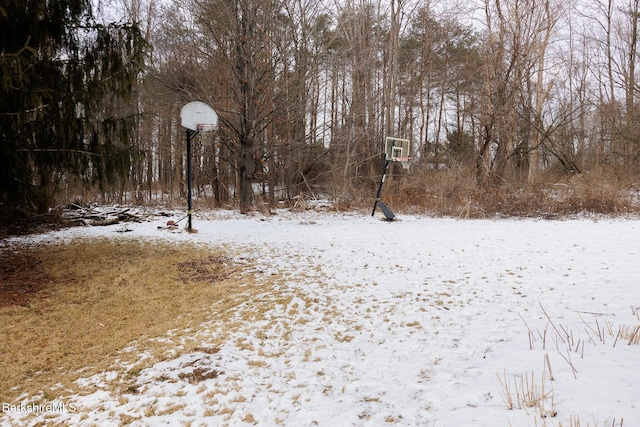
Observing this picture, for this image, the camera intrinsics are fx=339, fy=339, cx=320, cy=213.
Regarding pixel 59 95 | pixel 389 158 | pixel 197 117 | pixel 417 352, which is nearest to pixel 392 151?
pixel 389 158

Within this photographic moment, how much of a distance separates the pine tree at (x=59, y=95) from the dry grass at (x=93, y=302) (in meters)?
1.34

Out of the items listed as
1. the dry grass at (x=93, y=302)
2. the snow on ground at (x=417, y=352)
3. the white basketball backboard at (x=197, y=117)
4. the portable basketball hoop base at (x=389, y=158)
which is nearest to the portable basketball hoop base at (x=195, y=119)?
the white basketball backboard at (x=197, y=117)

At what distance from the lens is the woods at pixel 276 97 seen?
528cm

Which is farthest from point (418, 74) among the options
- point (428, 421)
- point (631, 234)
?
point (428, 421)

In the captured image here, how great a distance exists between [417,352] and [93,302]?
409cm

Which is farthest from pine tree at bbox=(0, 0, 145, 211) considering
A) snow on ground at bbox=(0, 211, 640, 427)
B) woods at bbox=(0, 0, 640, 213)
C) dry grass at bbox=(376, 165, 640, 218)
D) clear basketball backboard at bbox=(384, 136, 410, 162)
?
dry grass at bbox=(376, 165, 640, 218)

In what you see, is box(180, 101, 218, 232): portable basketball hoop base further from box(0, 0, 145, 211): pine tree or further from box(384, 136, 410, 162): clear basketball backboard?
box(384, 136, 410, 162): clear basketball backboard

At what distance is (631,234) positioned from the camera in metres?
7.54

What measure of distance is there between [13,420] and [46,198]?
395 centimetres

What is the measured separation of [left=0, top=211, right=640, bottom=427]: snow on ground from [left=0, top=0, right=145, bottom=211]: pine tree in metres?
3.41

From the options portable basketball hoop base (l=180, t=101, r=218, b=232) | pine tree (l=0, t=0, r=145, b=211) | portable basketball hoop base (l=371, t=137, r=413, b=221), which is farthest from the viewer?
portable basketball hoop base (l=371, t=137, r=413, b=221)

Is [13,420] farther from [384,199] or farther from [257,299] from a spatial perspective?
[384,199]

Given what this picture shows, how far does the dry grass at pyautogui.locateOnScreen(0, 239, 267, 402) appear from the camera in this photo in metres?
3.01

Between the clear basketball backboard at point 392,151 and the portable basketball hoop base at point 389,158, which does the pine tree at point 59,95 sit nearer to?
the portable basketball hoop base at point 389,158
